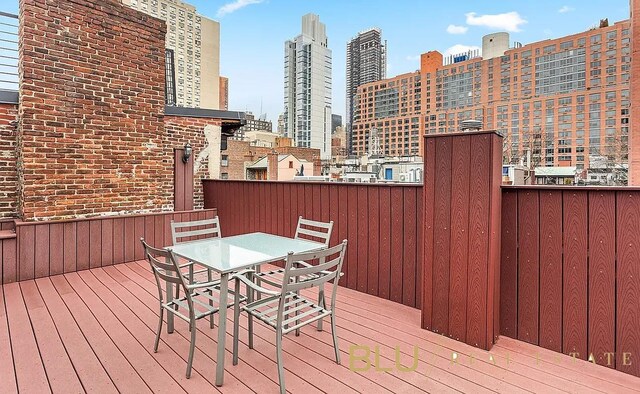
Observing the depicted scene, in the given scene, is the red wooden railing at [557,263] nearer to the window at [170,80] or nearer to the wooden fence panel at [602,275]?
the wooden fence panel at [602,275]

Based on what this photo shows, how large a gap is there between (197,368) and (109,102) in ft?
13.0

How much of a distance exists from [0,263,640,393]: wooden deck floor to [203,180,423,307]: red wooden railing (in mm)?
384

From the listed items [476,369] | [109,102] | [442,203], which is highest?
[109,102]

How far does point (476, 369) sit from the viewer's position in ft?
7.13

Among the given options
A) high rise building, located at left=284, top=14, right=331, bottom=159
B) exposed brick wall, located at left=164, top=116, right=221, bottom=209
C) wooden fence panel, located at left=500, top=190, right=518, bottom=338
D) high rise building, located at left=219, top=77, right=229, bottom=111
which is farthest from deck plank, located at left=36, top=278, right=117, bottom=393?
high rise building, located at left=219, top=77, right=229, bottom=111

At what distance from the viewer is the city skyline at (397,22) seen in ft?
59.4

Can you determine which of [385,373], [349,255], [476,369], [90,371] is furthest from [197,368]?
[349,255]

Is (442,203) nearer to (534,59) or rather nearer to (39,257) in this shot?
(39,257)

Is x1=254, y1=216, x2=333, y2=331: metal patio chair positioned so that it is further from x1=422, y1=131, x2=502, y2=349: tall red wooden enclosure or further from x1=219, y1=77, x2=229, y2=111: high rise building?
x1=219, y1=77, x2=229, y2=111: high rise building

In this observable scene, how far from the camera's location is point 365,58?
3462 centimetres

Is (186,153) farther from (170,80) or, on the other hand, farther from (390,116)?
(390,116)

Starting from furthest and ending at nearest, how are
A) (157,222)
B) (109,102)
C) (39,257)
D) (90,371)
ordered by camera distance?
(157,222), (109,102), (39,257), (90,371)

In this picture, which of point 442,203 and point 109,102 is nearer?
point 442,203

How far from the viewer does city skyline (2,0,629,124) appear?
59.4 feet
